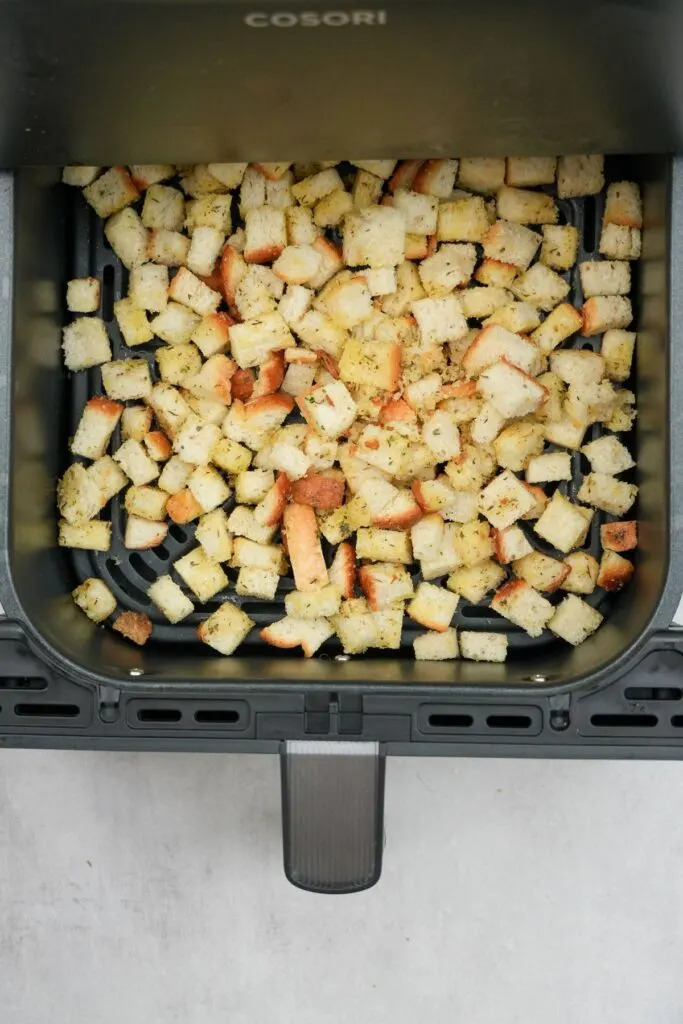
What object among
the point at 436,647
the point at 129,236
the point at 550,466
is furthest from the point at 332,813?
the point at 129,236

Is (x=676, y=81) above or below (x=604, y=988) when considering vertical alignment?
above

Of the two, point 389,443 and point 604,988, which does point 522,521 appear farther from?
point 604,988

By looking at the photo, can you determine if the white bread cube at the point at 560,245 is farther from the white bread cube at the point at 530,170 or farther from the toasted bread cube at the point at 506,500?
the toasted bread cube at the point at 506,500

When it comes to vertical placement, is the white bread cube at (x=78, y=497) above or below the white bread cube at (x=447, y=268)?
below

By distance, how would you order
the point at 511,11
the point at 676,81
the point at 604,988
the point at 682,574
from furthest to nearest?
the point at 604,988
the point at 682,574
the point at 676,81
the point at 511,11

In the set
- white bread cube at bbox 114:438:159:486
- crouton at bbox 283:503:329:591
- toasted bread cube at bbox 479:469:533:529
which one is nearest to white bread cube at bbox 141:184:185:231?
white bread cube at bbox 114:438:159:486

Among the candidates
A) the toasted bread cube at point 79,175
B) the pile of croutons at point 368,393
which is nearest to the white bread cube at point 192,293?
the pile of croutons at point 368,393

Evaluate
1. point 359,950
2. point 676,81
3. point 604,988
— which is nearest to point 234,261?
point 676,81
